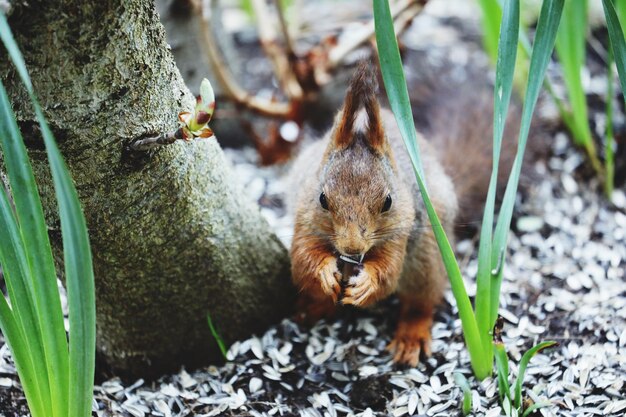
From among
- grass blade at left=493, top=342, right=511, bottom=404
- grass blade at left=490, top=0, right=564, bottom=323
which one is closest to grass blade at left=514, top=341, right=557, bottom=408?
grass blade at left=493, top=342, right=511, bottom=404

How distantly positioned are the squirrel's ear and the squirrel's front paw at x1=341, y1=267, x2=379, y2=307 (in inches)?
10.9

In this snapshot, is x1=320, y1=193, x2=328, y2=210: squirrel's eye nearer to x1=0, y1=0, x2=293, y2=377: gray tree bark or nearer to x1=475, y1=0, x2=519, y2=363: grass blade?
x1=0, y1=0, x2=293, y2=377: gray tree bark

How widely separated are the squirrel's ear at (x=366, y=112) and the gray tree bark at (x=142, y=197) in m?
0.26

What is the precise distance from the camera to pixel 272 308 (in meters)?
1.67

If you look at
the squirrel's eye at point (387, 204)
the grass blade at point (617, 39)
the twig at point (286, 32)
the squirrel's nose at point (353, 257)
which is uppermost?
the twig at point (286, 32)

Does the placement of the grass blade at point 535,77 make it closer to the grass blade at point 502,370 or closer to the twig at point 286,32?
the grass blade at point 502,370

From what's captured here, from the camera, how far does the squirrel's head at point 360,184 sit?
4.41 ft

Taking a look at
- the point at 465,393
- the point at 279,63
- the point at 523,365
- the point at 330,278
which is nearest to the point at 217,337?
the point at 330,278

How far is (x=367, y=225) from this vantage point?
4.51ft

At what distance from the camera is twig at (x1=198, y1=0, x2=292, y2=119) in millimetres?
2143

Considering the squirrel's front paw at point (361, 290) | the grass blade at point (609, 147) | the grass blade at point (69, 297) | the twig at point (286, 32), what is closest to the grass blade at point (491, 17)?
the grass blade at point (609, 147)

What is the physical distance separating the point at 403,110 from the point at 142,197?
1.59 ft

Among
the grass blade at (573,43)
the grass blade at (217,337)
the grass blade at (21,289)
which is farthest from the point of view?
the grass blade at (573,43)

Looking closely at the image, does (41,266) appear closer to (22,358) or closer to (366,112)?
(22,358)
